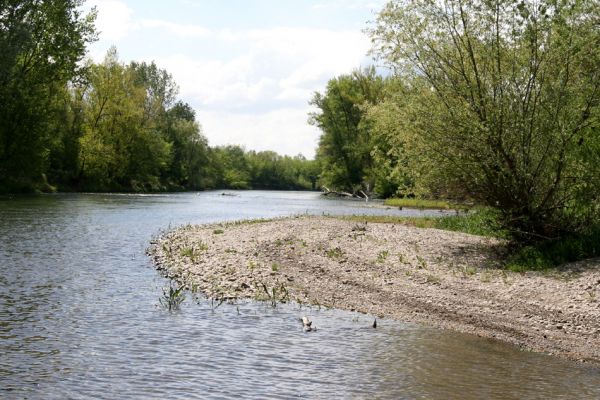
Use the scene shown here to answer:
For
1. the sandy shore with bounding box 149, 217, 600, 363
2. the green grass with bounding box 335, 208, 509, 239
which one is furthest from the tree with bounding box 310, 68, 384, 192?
the sandy shore with bounding box 149, 217, 600, 363

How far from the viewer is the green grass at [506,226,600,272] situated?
23125mm

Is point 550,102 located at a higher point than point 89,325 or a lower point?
higher

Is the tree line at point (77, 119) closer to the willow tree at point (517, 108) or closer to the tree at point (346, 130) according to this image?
the tree at point (346, 130)

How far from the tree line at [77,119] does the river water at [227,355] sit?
46.1 m

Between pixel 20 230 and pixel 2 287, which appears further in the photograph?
pixel 20 230

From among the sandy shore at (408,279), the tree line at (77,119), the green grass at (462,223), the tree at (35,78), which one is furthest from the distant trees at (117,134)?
the sandy shore at (408,279)

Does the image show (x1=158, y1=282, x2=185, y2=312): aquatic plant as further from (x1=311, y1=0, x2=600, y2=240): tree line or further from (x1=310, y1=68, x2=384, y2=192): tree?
(x1=310, y1=68, x2=384, y2=192): tree

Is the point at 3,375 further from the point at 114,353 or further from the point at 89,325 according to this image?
the point at 89,325

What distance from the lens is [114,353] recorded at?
44.0ft

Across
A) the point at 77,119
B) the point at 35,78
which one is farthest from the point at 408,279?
the point at 77,119

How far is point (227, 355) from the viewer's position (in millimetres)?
13617

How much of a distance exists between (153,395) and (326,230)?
21648 mm


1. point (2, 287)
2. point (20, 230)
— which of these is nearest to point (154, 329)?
point (2, 287)

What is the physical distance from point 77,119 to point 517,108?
8302 cm
